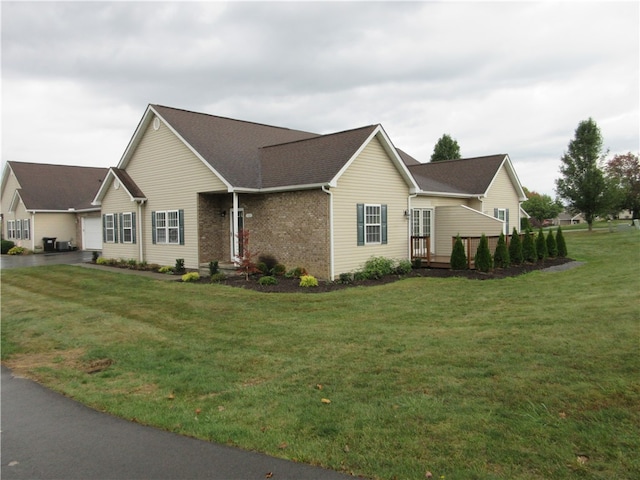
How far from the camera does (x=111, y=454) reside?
4402 mm

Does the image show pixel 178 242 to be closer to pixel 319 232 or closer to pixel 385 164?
pixel 319 232

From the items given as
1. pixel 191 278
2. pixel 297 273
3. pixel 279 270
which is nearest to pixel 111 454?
pixel 297 273

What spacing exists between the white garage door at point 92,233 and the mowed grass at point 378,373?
1953cm

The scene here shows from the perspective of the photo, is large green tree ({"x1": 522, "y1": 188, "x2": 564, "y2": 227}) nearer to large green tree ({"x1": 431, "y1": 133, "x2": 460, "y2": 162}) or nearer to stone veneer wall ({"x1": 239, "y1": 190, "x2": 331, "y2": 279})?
large green tree ({"x1": 431, "y1": 133, "x2": 460, "y2": 162})

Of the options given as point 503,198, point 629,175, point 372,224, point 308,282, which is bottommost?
point 308,282

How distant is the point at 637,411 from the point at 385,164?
13.9 metres

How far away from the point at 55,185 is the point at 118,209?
53.1 ft

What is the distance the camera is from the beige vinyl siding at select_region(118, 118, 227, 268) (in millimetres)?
18469

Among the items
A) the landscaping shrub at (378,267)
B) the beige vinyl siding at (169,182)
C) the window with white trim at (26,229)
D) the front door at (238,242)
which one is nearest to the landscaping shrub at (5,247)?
the window with white trim at (26,229)

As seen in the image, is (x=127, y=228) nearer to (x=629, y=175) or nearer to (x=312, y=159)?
(x=312, y=159)

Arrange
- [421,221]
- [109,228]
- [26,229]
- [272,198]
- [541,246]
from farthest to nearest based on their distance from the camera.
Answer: [26,229]
[109,228]
[541,246]
[421,221]
[272,198]

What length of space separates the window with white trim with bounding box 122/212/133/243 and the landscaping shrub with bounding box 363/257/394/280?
466 inches

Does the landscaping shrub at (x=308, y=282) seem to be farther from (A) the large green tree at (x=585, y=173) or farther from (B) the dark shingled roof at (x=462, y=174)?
(A) the large green tree at (x=585, y=173)

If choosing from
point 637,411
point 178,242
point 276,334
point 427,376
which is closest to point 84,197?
point 178,242
